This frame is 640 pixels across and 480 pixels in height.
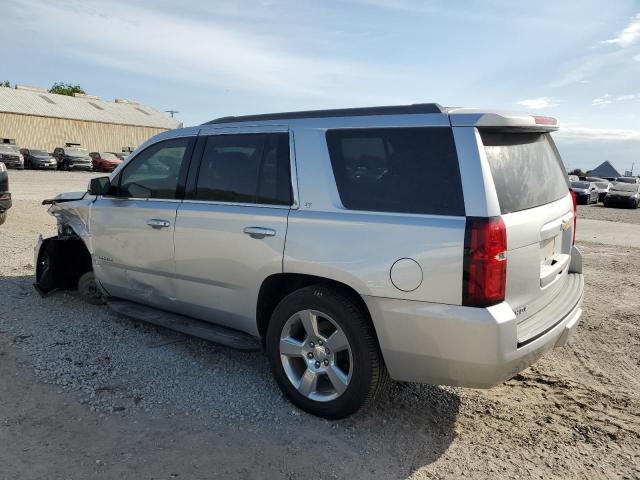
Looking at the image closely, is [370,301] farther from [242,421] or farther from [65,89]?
[65,89]

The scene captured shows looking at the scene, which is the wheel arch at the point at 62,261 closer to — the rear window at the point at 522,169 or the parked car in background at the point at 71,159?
the rear window at the point at 522,169

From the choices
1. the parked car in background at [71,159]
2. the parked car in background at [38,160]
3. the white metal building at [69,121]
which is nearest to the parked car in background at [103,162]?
the parked car in background at [71,159]

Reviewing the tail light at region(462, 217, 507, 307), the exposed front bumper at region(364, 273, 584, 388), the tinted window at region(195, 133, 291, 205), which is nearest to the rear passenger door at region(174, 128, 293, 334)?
the tinted window at region(195, 133, 291, 205)

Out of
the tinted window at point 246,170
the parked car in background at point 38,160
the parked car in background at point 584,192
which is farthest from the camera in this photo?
the parked car in background at point 38,160

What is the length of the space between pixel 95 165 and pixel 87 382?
40.2m

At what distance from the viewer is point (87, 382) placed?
381 cm

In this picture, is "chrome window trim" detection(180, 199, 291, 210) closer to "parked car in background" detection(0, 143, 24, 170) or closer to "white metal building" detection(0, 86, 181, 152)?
"parked car in background" detection(0, 143, 24, 170)

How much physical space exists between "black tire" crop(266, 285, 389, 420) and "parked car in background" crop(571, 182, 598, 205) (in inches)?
1183

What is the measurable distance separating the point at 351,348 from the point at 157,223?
201 cm

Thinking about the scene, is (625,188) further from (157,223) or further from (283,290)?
(157,223)

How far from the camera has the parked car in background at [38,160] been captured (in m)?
34.8

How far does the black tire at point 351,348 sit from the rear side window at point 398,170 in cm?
60

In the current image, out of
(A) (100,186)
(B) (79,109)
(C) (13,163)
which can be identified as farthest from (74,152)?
(A) (100,186)

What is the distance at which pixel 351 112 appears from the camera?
347cm
